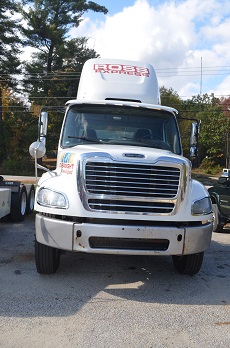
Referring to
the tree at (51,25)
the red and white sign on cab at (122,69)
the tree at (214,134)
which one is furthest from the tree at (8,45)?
the red and white sign on cab at (122,69)

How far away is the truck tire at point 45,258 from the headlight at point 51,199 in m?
0.60

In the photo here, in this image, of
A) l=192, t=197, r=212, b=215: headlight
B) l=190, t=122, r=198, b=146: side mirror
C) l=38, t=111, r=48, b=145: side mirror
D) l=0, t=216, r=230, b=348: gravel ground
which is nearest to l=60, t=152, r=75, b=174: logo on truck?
l=38, t=111, r=48, b=145: side mirror

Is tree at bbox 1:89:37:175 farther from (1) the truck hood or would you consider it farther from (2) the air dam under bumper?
(2) the air dam under bumper

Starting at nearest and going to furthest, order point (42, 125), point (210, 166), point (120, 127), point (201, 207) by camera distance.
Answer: point (201, 207)
point (120, 127)
point (42, 125)
point (210, 166)

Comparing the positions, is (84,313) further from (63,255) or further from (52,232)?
(63,255)

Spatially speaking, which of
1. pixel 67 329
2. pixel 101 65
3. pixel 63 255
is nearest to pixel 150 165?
pixel 67 329

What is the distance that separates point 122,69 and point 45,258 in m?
4.20

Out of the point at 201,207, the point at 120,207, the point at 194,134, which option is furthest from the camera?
the point at 194,134

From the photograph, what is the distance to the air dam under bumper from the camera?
16.3 feet

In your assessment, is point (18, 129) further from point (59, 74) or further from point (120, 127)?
point (120, 127)

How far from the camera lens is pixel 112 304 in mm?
4750

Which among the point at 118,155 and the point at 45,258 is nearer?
the point at 118,155

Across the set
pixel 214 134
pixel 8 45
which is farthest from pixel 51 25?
pixel 214 134

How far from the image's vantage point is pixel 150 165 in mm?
5227
